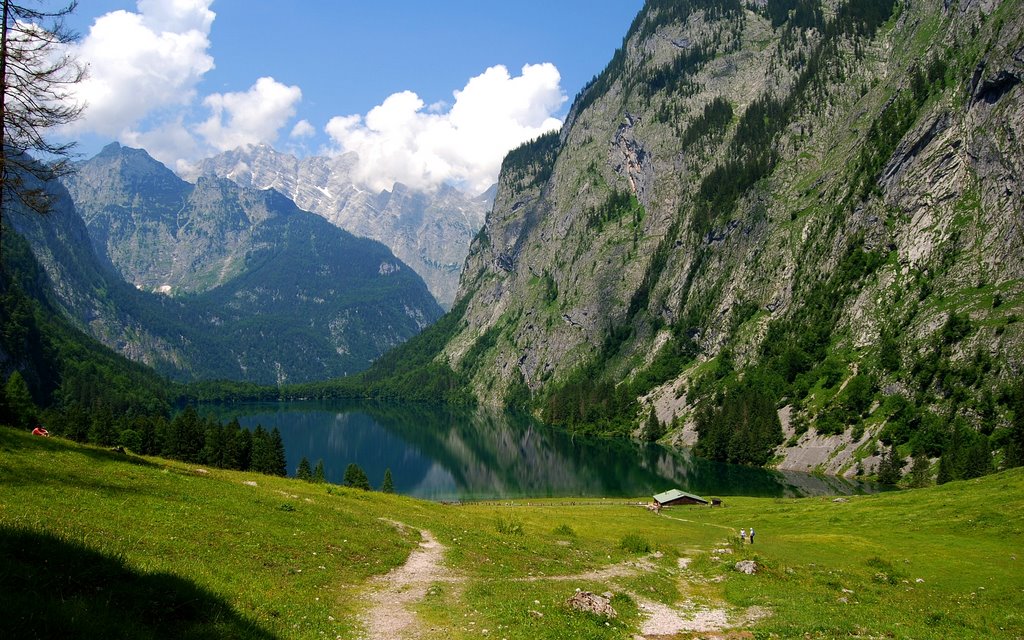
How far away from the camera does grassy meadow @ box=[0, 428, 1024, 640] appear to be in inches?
597

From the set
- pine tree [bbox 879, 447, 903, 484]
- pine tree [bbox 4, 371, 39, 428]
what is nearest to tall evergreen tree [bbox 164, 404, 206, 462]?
pine tree [bbox 4, 371, 39, 428]

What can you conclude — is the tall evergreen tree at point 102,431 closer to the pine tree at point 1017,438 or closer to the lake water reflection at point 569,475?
the lake water reflection at point 569,475

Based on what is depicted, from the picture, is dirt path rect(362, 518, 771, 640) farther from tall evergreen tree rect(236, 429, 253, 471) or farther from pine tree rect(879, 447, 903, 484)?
pine tree rect(879, 447, 903, 484)

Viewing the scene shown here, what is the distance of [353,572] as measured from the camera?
25875 mm

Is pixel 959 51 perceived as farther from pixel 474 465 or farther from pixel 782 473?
pixel 474 465

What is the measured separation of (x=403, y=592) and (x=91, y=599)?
12531 millimetres

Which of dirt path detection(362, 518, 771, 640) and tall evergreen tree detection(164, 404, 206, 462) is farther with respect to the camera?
tall evergreen tree detection(164, 404, 206, 462)

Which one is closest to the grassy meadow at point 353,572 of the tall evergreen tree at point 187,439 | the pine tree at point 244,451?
the pine tree at point 244,451

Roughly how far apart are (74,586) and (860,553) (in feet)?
178

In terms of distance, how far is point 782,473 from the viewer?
147750mm

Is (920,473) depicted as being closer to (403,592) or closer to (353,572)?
(403,592)

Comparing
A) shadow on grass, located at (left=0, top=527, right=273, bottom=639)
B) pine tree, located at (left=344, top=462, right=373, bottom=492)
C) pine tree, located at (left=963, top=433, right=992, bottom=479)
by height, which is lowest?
pine tree, located at (left=344, top=462, right=373, bottom=492)

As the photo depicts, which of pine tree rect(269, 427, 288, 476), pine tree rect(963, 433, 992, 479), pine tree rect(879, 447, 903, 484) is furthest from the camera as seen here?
pine tree rect(879, 447, 903, 484)

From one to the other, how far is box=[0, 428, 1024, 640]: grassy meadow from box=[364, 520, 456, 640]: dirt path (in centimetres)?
41
